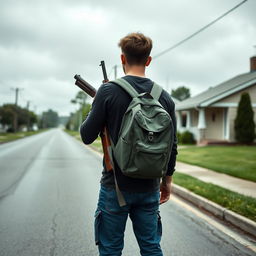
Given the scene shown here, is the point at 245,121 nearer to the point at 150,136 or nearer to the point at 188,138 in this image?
the point at 188,138

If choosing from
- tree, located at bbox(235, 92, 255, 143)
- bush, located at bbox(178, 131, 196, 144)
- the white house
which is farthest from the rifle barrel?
bush, located at bbox(178, 131, 196, 144)

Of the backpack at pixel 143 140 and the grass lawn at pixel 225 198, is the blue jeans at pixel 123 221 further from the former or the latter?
the grass lawn at pixel 225 198

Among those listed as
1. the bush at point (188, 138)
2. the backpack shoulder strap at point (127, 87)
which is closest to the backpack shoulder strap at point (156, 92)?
the backpack shoulder strap at point (127, 87)

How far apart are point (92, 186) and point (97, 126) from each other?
5831 mm

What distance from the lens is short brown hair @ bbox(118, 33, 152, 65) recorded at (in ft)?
6.58

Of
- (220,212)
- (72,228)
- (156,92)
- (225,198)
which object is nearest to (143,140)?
(156,92)

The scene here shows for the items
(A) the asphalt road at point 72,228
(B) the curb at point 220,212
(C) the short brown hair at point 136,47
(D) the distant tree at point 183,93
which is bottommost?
(A) the asphalt road at point 72,228

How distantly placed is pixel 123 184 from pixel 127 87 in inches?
25.0

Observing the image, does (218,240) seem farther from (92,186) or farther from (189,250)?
(92,186)

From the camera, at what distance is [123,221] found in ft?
6.75

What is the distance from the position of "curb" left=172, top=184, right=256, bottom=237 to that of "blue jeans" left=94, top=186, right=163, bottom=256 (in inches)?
107

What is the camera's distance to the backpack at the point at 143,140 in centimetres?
182

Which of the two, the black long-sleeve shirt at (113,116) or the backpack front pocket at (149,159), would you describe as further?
the black long-sleeve shirt at (113,116)

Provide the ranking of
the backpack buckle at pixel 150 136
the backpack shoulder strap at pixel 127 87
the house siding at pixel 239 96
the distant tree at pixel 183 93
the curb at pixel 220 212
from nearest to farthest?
1. the backpack buckle at pixel 150 136
2. the backpack shoulder strap at pixel 127 87
3. the curb at pixel 220 212
4. the house siding at pixel 239 96
5. the distant tree at pixel 183 93
